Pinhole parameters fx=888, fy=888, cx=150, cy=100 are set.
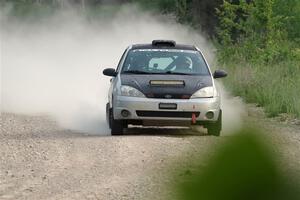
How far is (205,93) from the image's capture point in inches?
539

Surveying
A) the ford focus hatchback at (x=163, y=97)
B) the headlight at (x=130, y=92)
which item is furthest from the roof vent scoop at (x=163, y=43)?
the headlight at (x=130, y=92)

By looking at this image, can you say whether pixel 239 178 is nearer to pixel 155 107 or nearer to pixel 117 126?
pixel 155 107

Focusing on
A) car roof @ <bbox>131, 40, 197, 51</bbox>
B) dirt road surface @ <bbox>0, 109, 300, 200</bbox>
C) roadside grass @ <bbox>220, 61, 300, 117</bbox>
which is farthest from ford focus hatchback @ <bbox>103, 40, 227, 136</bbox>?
roadside grass @ <bbox>220, 61, 300, 117</bbox>

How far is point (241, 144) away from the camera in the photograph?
107cm

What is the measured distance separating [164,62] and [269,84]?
24.7ft

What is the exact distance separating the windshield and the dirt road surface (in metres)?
1.02

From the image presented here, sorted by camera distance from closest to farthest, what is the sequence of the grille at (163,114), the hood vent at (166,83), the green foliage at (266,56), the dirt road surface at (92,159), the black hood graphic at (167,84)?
the dirt road surface at (92,159) < the grille at (163,114) < the black hood graphic at (167,84) < the hood vent at (166,83) < the green foliage at (266,56)

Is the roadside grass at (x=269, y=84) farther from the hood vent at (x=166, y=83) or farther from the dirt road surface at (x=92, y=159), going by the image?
the hood vent at (x=166, y=83)

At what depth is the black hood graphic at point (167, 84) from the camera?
1344 centimetres

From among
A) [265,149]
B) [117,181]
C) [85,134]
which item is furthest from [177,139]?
[265,149]

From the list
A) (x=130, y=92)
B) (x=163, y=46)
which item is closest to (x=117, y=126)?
(x=130, y=92)

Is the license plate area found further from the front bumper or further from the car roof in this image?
the car roof

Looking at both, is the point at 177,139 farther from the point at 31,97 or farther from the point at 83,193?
the point at 31,97

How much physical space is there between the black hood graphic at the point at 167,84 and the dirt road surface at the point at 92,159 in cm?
66
